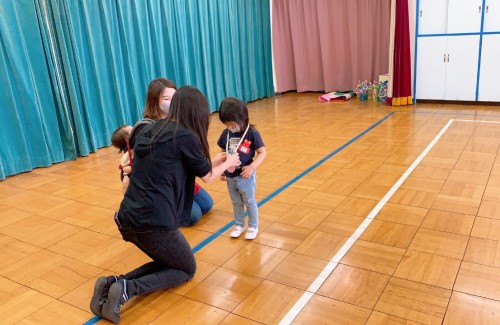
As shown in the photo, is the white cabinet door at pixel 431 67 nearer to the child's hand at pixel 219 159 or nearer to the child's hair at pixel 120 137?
the child's hand at pixel 219 159

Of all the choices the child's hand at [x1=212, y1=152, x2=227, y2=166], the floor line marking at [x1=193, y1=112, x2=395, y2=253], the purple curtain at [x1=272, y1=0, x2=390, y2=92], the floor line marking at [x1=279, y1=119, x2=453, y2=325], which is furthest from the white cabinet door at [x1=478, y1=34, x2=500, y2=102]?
the child's hand at [x1=212, y1=152, x2=227, y2=166]

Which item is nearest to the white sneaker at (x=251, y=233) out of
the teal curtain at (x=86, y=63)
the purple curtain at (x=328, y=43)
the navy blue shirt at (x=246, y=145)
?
the navy blue shirt at (x=246, y=145)

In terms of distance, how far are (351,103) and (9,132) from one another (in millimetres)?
4954

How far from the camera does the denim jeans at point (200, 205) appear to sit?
9.65 ft

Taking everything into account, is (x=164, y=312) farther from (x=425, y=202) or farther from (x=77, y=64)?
(x=77, y=64)

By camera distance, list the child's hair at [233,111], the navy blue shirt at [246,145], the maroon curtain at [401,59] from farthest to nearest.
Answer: the maroon curtain at [401,59], the navy blue shirt at [246,145], the child's hair at [233,111]

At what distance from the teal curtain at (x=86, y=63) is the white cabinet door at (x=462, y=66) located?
138 inches

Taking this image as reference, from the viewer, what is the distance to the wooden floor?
79.2 inches

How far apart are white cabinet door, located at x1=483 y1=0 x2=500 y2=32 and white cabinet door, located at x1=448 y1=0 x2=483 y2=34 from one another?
82 millimetres

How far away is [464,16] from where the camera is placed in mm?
5773

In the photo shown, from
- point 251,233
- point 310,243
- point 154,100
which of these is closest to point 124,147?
point 154,100

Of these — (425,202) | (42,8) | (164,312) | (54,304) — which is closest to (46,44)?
(42,8)

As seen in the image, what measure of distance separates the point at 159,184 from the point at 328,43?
6580 millimetres

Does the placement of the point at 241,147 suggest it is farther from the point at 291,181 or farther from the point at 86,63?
the point at 86,63
